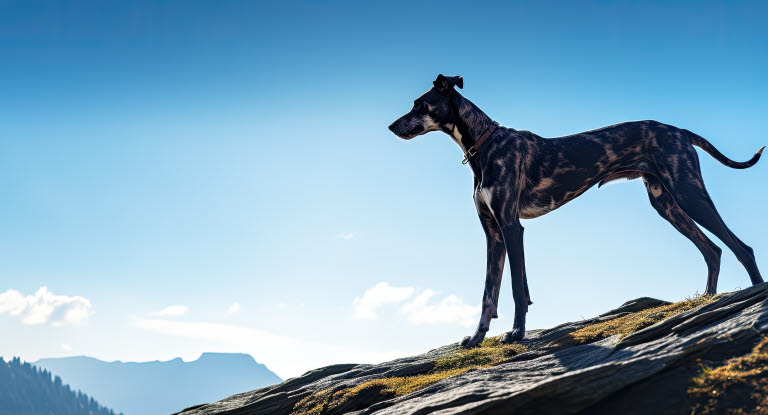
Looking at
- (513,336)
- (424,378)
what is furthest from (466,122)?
(424,378)

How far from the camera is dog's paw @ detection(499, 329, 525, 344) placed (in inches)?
419

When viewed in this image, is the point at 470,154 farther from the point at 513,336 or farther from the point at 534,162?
the point at 513,336

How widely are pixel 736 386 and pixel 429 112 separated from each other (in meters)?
7.32

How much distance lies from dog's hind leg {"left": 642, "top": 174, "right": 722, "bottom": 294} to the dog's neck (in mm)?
3785

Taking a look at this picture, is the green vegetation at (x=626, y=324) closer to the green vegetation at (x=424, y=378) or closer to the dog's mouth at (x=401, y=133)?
the green vegetation at (x=424, y=378)

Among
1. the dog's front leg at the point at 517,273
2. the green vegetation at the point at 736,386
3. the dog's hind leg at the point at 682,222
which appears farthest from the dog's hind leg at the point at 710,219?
the green vegetation at the point at 736,386

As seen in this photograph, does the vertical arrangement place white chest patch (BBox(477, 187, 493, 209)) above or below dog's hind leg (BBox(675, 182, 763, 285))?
above

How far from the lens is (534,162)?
11.3m

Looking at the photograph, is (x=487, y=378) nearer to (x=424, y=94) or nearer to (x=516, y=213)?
(x=516, y=213)

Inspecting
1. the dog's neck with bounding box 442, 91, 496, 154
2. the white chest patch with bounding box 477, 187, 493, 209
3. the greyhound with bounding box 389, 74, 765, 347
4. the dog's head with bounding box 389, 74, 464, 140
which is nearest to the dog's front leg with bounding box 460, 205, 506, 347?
the greyhound with bounding box 389, 74, 765, 347

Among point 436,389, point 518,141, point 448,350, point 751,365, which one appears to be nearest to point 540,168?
point 518,141

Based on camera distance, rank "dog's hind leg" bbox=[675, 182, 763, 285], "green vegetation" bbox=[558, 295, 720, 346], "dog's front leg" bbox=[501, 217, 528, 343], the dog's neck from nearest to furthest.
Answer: "green vegetation" bbox=[558, 295, 720, 346], "dog's hind leg" bbox=[675, 182, 763, 285], "dog's front leg" bbox=[501, 217, 528, 343], the dog's neck

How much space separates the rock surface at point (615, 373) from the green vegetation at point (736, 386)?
11 cm

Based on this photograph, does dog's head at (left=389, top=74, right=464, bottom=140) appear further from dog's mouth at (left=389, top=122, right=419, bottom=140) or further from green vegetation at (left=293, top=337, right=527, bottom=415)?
green vegetation at (left=293, top=337, right=527, bottom=415)
